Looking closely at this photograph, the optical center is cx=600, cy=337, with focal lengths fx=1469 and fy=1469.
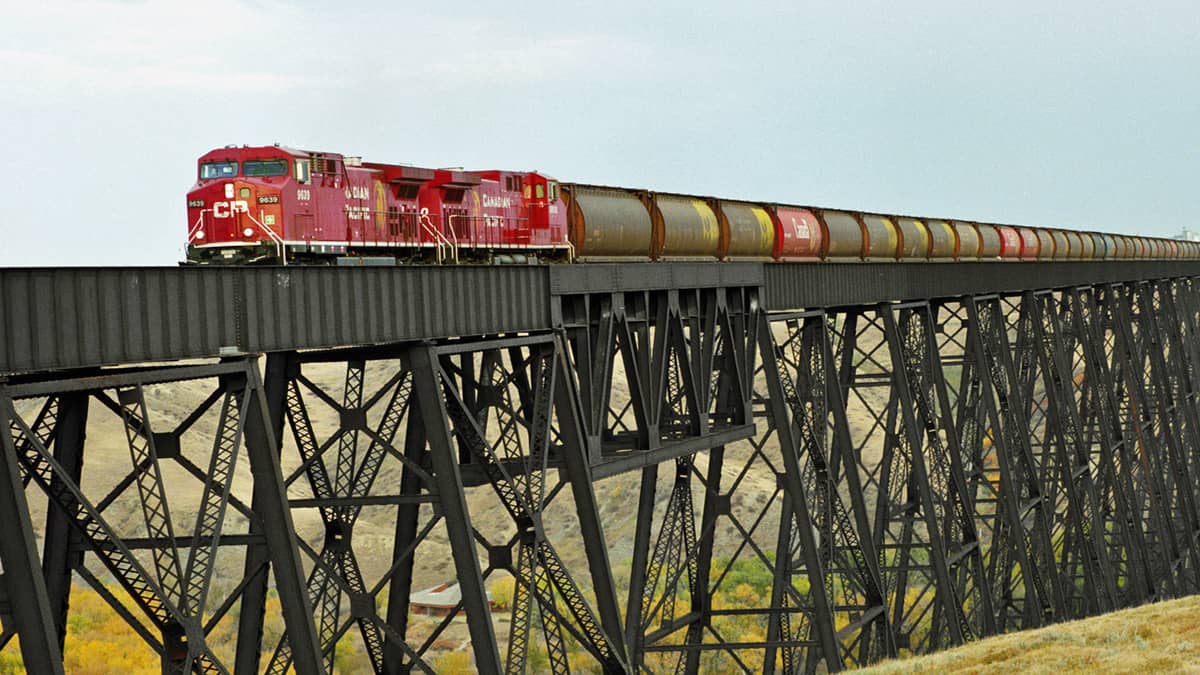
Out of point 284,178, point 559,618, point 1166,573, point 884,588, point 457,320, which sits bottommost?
point 1166,573

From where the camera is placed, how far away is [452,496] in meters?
15.5

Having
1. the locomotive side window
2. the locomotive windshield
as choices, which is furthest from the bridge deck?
the locomotive side window

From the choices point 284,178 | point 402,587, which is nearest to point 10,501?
point 284,178

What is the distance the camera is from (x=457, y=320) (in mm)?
16250

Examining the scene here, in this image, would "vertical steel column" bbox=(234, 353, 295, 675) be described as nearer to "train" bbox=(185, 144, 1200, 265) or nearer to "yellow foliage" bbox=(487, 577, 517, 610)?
"train" bbox=(185, 144, 1200, 265)

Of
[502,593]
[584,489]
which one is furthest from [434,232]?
[502,593]

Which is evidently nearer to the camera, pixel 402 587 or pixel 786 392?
pixel 402 587

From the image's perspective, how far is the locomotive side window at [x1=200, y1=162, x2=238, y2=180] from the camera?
1814 cm

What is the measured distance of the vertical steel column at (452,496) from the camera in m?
15.3

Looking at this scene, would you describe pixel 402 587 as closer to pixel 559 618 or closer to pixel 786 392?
pixel 559 618

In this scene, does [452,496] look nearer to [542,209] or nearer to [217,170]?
[217,170]

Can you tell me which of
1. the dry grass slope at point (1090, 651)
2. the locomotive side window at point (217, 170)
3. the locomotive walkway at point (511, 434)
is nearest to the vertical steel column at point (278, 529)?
the locomotive walkway at point (511, 434)

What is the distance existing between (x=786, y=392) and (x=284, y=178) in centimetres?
1073

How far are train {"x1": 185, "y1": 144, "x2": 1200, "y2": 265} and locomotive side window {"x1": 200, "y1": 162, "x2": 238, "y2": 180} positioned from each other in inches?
0.9
